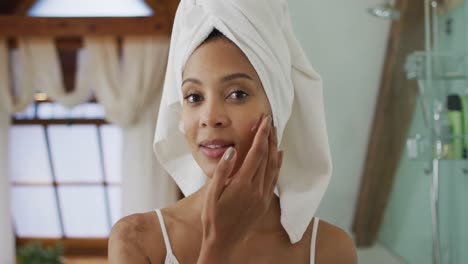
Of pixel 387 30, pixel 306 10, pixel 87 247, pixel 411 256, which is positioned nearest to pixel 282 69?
pixel 306 10

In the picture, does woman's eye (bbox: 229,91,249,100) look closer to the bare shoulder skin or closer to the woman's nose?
the woman's nose

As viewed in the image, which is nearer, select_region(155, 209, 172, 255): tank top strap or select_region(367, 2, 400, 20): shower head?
select_region(155, 209, 172, 255): tank top strap

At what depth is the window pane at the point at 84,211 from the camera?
5.00 meters

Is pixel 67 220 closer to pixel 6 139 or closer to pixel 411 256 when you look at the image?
pixel 6 139

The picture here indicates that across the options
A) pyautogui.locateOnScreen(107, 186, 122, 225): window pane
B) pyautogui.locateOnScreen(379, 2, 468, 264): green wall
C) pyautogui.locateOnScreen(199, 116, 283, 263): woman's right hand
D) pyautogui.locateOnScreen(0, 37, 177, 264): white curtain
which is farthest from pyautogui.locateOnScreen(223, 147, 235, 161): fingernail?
pyautogui.locateOnScreen(107, 186, 122, 225): window pane

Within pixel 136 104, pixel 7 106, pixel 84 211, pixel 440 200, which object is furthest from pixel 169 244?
pixel 84 211

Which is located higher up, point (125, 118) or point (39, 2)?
point (39, 2)

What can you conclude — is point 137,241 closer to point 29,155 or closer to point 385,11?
point 385,11

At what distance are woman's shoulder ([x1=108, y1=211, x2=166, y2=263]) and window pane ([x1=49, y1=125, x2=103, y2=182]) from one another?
403 cm

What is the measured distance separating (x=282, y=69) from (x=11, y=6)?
4303mm

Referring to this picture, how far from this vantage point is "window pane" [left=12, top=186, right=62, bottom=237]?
4996mm

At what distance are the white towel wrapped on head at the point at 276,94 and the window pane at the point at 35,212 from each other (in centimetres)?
441

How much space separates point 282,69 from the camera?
811 millimetres

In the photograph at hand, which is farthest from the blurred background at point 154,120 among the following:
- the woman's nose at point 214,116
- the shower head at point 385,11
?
the woman's nose at point 214,116
